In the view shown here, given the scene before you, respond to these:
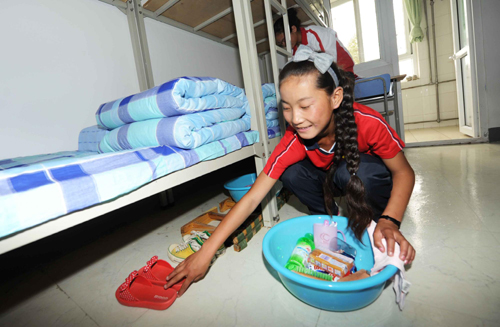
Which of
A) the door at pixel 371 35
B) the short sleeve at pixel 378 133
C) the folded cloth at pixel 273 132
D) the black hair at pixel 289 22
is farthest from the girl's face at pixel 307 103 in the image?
the door at pixel 371 35

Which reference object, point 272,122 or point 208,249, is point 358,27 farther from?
point 208,249

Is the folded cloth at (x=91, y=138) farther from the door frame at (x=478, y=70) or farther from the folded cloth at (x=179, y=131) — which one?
the door frame at (x=478, y=70)

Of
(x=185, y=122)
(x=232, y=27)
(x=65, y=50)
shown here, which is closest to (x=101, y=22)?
(x=65, y=50)

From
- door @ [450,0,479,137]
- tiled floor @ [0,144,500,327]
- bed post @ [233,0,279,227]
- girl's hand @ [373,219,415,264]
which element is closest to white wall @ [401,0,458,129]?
door @ [450,0,479,137]

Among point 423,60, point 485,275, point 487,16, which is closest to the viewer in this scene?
point 485,275

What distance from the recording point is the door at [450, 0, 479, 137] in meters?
2.65

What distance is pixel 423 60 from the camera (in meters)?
4.16

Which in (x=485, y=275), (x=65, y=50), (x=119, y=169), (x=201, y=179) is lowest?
(x=485, y=275)

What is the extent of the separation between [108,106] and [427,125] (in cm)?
503

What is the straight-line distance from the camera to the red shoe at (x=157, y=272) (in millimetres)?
905

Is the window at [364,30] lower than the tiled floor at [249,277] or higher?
higher

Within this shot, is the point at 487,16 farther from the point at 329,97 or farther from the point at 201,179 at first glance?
the point at 201,179

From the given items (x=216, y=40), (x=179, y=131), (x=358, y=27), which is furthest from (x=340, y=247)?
(x=358, y=27)

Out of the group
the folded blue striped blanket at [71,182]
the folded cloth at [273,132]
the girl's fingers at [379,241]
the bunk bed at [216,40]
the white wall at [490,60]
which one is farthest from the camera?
the white wall at [490,60]
